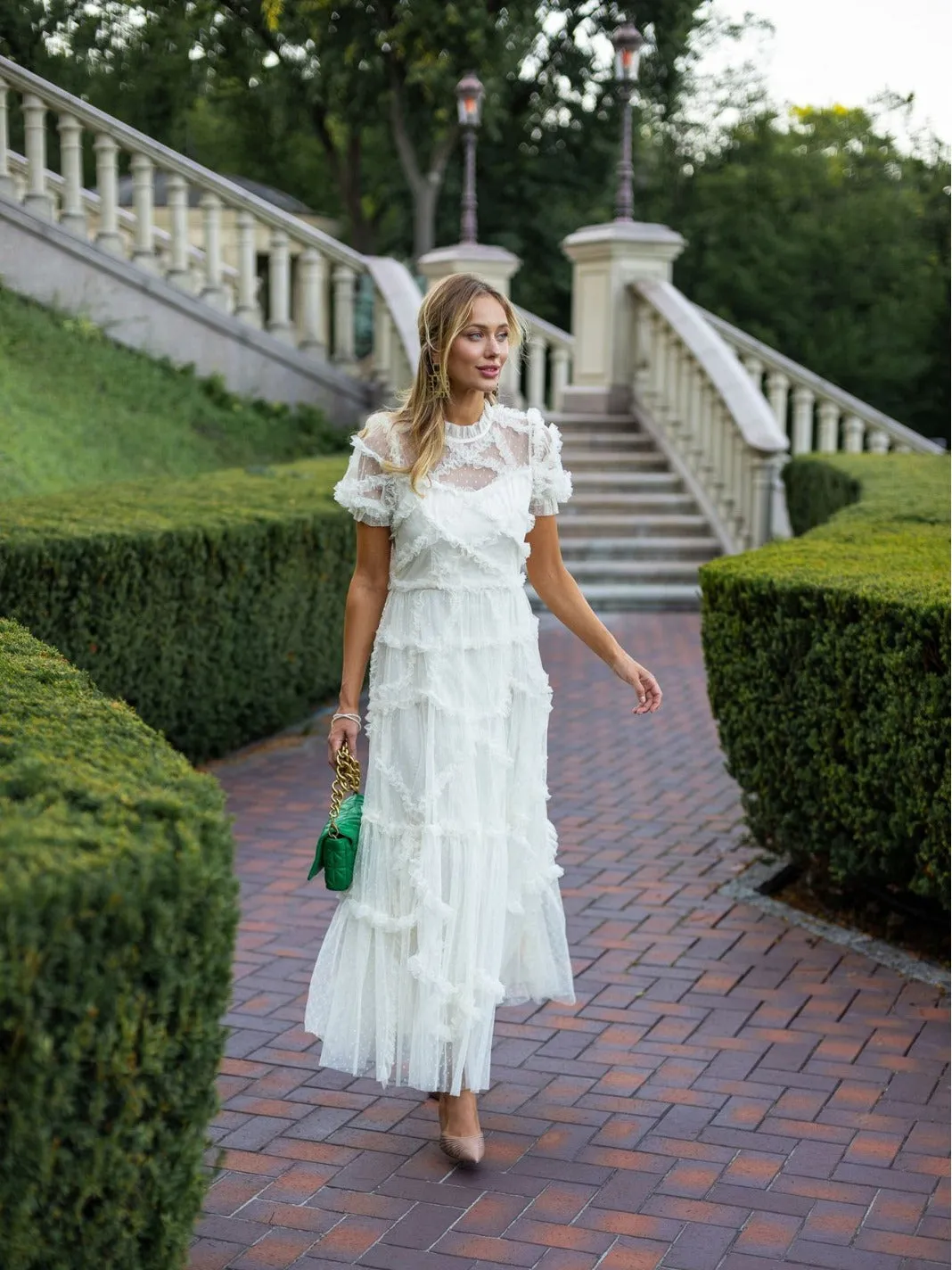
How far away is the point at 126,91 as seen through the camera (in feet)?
40.9

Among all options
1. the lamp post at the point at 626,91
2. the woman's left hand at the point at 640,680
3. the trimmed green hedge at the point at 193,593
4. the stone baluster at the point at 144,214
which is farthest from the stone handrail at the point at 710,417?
the woman's left hand at the point at 640,680

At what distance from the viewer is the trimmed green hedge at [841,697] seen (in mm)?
5023

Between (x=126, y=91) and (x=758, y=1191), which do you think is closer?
(x=758, y=1191)

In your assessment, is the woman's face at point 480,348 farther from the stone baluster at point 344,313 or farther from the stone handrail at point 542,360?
the stone handrail at point 542,360

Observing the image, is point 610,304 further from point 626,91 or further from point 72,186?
point 72,186

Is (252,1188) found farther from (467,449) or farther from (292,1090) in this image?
(467,449)

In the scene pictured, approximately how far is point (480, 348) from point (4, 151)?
8981mm

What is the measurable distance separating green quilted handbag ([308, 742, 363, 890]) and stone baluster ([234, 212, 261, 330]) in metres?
10.5

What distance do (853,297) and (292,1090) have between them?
2006cm

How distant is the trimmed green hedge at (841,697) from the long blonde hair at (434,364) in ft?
6.31

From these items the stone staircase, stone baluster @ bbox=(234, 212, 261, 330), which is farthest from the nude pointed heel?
stone baluster @ bbox=(234, 212, 261, 330)

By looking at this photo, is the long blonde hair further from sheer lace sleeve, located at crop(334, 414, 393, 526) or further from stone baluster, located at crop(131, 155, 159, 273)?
stone baluster, located at crop(131, 155, 159, 273)

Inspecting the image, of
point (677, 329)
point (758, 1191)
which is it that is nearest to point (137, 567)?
point (758, 1191)

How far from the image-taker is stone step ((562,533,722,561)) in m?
13.1
